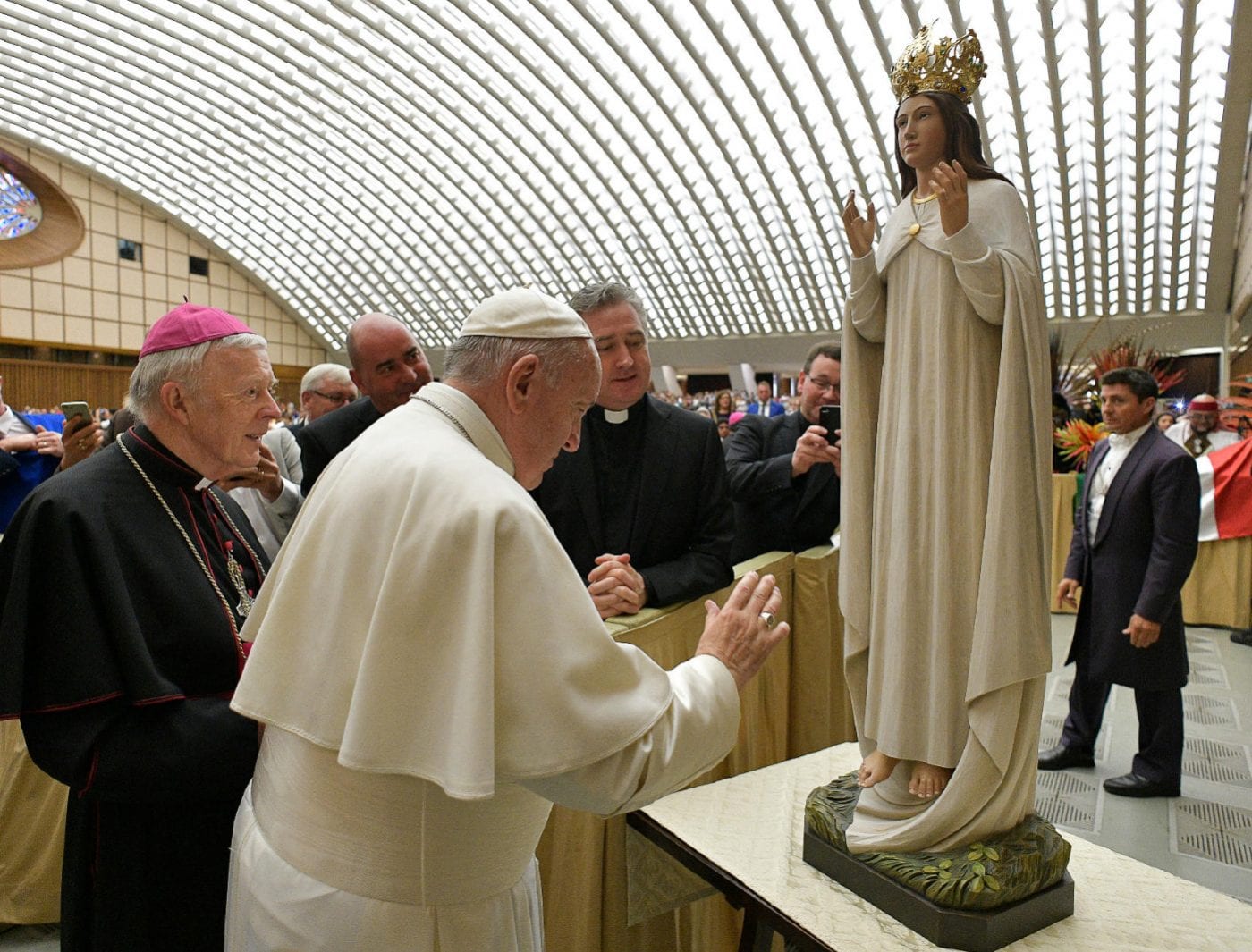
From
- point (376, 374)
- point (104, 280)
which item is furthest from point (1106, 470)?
point (104, 280)

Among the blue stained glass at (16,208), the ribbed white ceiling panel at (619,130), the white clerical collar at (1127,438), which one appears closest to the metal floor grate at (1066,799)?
A: the white clerical collar at (1127,438)

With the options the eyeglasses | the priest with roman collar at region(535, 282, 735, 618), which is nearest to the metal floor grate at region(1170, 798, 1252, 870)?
the priest with roman collar at region(535, 282, 735, 618)

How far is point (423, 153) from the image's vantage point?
2898cm

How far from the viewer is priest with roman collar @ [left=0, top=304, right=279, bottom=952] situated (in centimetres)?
172

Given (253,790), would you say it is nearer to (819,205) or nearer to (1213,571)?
(1213,571)

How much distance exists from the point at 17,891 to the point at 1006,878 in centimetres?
355

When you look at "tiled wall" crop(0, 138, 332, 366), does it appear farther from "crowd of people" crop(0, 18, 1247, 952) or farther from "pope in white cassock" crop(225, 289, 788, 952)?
"pope in white cassock" crop(225, 289, 788, 952)

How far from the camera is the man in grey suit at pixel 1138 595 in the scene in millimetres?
4309

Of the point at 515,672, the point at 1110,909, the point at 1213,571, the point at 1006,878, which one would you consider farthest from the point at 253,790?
the point at 1213,571

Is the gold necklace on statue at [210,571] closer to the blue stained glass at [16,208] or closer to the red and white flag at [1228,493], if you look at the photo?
the red and white flag at [1228,493]

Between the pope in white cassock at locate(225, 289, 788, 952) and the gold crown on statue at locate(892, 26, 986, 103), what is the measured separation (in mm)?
1138

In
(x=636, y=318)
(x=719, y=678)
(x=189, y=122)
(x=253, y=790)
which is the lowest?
(x=253, y=790)

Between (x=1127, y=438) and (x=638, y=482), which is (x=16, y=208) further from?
(x=1127, y=438)

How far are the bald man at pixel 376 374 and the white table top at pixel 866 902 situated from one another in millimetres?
2056
